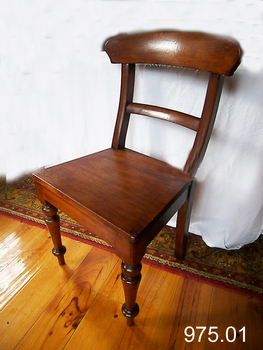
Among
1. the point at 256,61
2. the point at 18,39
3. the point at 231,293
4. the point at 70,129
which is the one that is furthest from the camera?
the point at 70,129

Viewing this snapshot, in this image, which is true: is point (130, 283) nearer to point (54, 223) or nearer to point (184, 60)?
point (54, 223)

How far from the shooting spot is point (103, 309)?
0.76 metres

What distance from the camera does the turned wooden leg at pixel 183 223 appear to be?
0.73 meters

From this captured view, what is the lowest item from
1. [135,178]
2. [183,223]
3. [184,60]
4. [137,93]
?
[183,223]

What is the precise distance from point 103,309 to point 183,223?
38cm

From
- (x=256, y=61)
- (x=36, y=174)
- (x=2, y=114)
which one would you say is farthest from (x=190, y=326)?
(x=2, y=114)

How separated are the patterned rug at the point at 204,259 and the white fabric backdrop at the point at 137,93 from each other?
5 centimetres

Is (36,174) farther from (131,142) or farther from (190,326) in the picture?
(190,326)

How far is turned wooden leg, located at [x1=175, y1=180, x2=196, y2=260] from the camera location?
0.73m

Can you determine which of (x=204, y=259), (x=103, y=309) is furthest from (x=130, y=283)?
(x=204, y=259)

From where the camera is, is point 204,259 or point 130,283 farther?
point 204,259

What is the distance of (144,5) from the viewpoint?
709 millimetres

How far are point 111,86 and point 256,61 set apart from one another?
505 millimetres

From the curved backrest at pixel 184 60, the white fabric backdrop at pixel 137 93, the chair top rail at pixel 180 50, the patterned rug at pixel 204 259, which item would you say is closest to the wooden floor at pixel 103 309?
the patterned rug at pixel 204 259
